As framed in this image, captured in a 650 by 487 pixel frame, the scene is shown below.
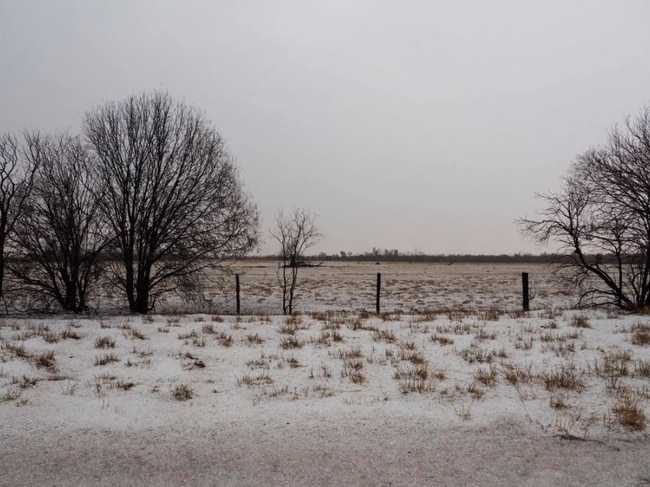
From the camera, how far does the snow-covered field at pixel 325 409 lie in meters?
3.42

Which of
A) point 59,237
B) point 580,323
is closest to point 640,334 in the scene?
point 580,323

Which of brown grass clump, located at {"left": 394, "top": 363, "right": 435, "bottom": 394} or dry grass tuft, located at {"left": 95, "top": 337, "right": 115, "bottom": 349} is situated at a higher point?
dry grass tuft, located at {"left": 95, "top": 337, "right": 115, "bottom": 349}

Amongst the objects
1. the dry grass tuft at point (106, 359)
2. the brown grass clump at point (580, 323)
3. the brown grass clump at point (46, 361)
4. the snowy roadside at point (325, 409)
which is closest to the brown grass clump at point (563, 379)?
the snowy roadside at point (325, 409)

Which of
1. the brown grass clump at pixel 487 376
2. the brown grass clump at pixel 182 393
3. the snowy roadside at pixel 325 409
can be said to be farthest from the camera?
the brown grass clump at pixel 487 376

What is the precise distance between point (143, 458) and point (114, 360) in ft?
11.0

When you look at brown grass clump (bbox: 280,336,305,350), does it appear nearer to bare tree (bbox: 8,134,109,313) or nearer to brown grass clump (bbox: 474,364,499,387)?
brown grass clump (bbox: 474,364,499,387)

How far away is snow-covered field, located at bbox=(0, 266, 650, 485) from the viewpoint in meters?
3.42

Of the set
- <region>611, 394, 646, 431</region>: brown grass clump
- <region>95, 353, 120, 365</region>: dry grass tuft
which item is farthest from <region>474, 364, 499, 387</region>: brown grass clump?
<region>95, 353, 120, 365</region>: dry grass tuft

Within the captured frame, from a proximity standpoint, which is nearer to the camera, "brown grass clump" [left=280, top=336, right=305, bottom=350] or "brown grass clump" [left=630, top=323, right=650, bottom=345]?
"brown grass clump" [left=630, top=323, right=650, bottom=345]

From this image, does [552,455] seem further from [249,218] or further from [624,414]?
[249,218]

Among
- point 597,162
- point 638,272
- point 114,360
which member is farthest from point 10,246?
point 638,272

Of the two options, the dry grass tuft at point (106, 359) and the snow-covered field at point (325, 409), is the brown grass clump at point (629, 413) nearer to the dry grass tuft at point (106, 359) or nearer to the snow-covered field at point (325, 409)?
the snow-covered field at point (325, 409)

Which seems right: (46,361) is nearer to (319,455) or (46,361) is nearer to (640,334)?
(319,455)

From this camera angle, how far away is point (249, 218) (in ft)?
56.2
